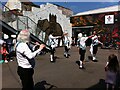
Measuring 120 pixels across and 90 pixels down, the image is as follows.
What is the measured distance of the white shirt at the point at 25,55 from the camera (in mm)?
5359

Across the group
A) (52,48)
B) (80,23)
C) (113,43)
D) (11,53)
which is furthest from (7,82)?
(80,23)

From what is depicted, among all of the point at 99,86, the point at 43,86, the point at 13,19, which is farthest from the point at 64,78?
the point at 13,19

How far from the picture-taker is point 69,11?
4353 centimetres

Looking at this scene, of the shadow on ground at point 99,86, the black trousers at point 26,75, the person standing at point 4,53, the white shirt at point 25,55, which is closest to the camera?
the white shirt at point 25,55

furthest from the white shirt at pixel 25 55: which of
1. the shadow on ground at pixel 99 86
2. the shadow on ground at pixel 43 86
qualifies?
the shadow on ground at pixel 99 86

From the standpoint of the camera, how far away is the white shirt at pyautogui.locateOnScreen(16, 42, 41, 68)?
536 centimetres

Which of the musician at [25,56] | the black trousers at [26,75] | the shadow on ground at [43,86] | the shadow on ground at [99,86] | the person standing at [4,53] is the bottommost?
the shadow on ground at [99,86]

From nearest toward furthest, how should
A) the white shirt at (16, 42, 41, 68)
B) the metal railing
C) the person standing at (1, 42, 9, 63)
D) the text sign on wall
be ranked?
the white shirt at (16, 42, 41, 68)
the person standing at (1, 42, 9, 63)
the metal railing
the text sign on wall

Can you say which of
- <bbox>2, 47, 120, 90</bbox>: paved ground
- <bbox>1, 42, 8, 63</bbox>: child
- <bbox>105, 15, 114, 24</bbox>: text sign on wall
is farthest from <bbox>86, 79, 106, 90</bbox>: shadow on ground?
<bbox>105, 15, 114, 24</bbox>: text sign on wall

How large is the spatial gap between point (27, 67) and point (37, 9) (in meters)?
22.6

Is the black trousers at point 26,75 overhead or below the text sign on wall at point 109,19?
below

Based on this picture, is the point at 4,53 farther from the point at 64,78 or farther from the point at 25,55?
the point at 25,55

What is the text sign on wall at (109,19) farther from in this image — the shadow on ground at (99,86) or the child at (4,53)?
the shadow on ground at (99,86)

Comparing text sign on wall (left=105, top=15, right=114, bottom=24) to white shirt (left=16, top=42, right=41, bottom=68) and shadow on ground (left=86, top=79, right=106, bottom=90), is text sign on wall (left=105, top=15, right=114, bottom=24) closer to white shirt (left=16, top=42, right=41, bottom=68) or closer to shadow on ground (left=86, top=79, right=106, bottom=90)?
shadow on ground (left=86, top=79, right=106, bottom=90)
